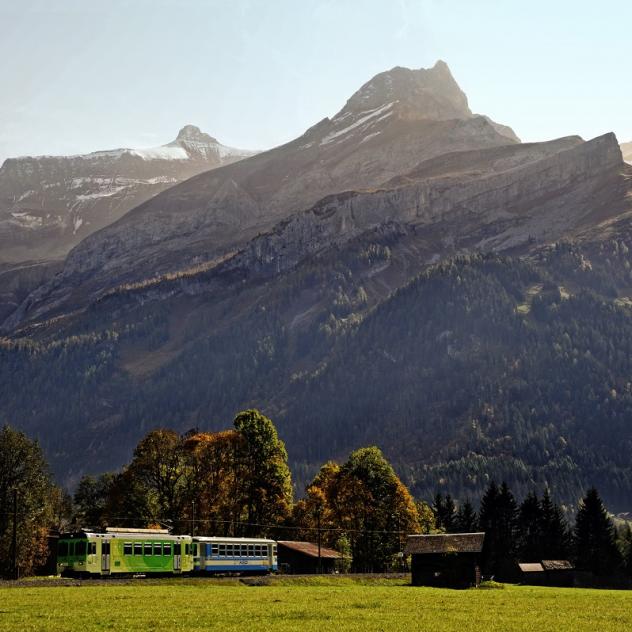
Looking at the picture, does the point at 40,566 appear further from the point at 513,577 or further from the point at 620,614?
the point at 620,614

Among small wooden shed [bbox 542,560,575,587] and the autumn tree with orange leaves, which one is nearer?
the autumn tree with orange leaves

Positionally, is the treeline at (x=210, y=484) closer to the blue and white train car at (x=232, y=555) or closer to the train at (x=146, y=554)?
the blue and white train car at (x=232, y=555)

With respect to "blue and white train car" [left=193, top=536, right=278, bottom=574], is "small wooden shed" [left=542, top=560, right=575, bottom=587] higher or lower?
lower

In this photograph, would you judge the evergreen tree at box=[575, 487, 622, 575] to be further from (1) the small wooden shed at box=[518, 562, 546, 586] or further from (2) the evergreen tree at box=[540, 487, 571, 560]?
(1) the small wooden shed at box=[518, 562, 546, 586]

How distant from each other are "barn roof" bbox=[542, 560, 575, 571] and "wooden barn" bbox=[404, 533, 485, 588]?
34742mm

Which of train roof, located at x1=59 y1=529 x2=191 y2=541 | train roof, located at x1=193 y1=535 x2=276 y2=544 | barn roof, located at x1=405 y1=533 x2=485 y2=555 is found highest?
train roof, located at x1=59 y1=529 x2=191 y2=541

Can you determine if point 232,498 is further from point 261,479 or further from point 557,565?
point 557,565

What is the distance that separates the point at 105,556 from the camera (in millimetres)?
69562

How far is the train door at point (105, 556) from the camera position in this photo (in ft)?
228

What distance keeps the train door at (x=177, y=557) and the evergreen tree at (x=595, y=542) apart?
7512 centimetres

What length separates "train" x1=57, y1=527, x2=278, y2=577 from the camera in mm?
69000

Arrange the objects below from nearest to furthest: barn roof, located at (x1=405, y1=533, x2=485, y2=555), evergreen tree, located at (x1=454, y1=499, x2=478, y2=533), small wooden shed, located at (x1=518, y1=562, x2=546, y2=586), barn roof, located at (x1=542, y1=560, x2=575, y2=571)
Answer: barn roof, located at (x1=405, y1=533, x2=485, y2=555), small wooden shed, located at (x1=518, y1=562, x2=546, y2=586), barn roof, located at (x1=542, y1=560, x2=575, y2=571), evergreen tree, located at (x1=454, y1=499, x2=478, y2=533)

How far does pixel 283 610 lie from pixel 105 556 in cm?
2816

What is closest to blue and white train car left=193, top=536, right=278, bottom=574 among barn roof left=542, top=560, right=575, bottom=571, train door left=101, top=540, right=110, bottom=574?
train door left=101, top=540, right=110, bottom=574
